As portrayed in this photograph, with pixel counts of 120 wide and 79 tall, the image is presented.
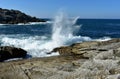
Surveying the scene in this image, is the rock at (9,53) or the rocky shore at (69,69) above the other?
the rocky shore at (69,69)

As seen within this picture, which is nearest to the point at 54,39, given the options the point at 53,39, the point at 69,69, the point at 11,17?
the point at 53,39

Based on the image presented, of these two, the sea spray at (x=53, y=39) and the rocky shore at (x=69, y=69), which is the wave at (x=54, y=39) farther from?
the rocky shore at (x=69, y=69)

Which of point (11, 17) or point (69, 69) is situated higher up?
point (69, 69)

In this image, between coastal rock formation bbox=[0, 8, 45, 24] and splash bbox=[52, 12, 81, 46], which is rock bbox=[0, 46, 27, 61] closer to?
splash bbox=[52, 12, 81, 46]

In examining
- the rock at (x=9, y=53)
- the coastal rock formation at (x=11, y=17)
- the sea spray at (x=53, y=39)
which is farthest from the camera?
the coastal rock formation at (x=11, y=17)

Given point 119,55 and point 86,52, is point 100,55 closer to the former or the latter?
point 119,55

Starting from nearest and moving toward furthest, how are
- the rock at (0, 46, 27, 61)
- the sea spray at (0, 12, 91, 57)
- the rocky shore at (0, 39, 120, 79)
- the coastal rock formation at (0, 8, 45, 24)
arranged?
the rocky shore at (0, 39, 120, 79)
the rock at (0, 46, 27, 61)
the sea spray at (0, 12, 91, 57)
the coastal rock formation at (0, 8, 45, 24)

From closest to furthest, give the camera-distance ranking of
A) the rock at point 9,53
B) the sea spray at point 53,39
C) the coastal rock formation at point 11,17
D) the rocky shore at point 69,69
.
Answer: the rocky shore at point 69,69, the rock at point 9,53, the sea spray at point 53,39, the coastal rock formation at point 11,17

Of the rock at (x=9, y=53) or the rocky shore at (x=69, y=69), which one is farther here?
the rock at (x=9, y=53)

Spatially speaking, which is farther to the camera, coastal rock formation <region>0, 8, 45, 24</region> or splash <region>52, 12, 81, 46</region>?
coastal rock formation <region>0, 8, 45, 24</region>

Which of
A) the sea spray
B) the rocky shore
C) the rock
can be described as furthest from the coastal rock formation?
the rocky shore

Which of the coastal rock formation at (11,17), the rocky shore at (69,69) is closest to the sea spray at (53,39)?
the rocky shore at (69,69)

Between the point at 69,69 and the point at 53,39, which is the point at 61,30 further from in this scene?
the point at 69,69

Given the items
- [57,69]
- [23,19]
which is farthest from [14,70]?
[23,19]
